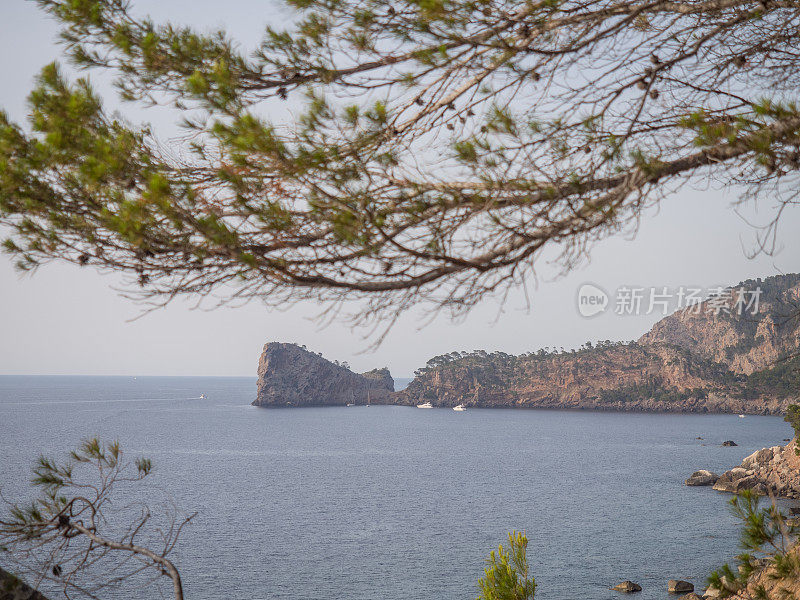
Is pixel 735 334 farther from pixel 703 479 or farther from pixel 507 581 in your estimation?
pixel 507 581

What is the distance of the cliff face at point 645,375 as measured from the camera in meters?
91.1

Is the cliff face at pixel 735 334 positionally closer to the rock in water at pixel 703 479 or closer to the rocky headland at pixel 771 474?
the rock in water at pixel 703 479

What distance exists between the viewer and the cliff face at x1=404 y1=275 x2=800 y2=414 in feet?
299

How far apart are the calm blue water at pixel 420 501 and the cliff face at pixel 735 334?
64.2 feet

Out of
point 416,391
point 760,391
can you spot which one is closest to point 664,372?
point 760,391

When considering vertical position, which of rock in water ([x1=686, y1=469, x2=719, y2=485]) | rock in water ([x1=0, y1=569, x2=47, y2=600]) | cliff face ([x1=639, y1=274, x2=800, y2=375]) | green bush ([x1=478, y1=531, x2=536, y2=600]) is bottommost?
rock in water ([x1=686, y1=469, x2=719, y2=485])

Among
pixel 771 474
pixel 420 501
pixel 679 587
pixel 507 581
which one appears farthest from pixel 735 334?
pixel 507 581

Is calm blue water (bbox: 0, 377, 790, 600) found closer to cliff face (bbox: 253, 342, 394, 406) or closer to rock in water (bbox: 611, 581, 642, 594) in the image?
rock in water (bbox: 611, 581, 642, 594)

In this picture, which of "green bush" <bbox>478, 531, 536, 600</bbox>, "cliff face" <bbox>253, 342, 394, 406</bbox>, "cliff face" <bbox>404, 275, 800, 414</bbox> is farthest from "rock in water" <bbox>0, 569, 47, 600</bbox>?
"cliff face" <bbox>253, 342, 394, 406</bbox>

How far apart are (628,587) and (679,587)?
1.40m

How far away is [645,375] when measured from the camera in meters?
100

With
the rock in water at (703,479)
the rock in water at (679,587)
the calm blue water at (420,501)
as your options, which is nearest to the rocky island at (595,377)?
the calm blue water at (420,501)

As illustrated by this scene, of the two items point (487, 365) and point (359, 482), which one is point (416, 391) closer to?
point (487, 365)

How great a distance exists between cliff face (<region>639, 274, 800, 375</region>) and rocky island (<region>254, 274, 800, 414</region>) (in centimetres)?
21
